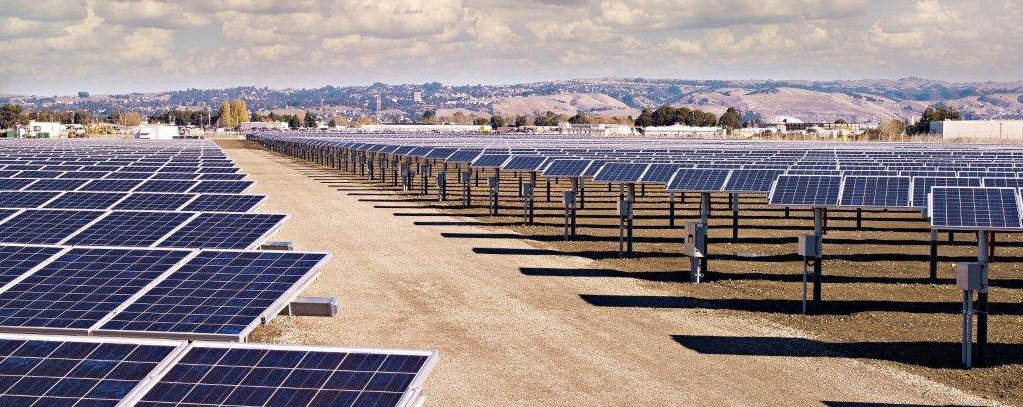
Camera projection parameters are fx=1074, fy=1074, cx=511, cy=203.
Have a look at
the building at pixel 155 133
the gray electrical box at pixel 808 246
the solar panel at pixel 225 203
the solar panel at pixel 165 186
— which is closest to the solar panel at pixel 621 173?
the gray electrical box at pixel 808 246

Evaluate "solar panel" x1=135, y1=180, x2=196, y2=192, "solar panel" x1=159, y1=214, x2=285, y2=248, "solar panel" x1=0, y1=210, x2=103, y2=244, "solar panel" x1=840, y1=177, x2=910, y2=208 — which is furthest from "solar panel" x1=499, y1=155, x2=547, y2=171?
"solar panel" x1=0, y1=210, x2=103, y2=244

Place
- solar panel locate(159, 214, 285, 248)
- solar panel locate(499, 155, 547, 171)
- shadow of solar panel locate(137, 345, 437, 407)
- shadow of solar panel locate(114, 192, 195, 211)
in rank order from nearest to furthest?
shadow of solar panel locate(137, 345, 437, 407)
solar panel locate(159, 214, 285, 248)
shadow of solar panel locate(114, 192, 195, 211)
solar panel locate(499, 155, 547, 171)

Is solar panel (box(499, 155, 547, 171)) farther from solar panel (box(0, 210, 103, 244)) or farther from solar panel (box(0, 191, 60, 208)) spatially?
solar panel (box(0, 210, 103, 244))

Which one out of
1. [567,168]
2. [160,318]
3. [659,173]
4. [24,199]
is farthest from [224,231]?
[567,168]

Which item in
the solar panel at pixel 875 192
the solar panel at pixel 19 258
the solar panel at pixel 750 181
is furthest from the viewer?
the solar panel at pixel 750 181

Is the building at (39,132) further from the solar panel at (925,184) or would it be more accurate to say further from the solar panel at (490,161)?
the solar panel at (925,184)

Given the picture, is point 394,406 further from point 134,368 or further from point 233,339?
point 233,339
